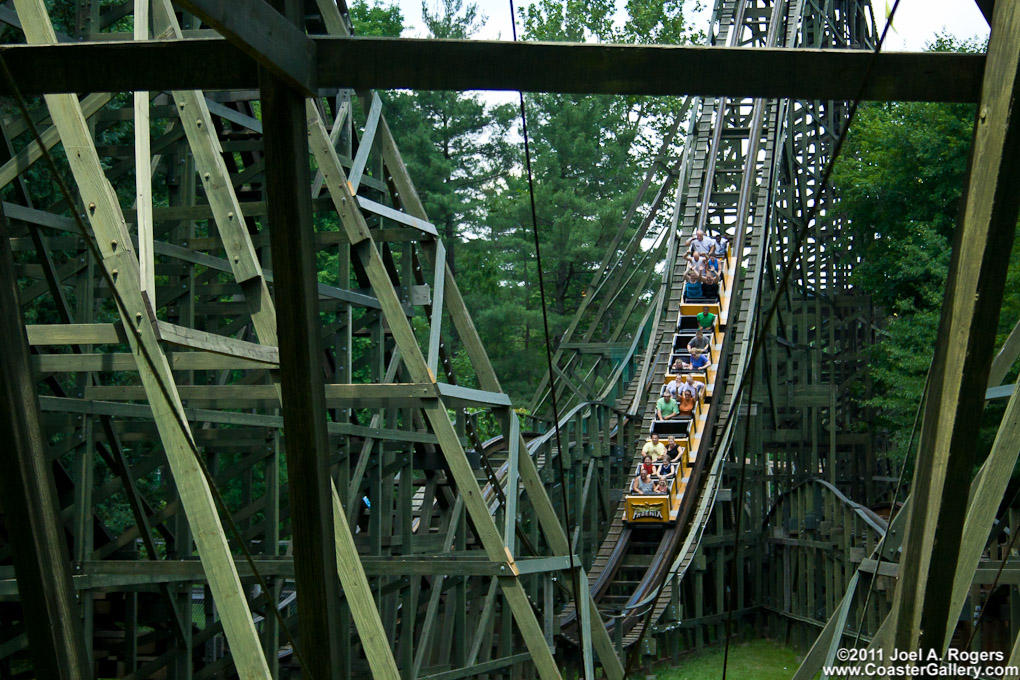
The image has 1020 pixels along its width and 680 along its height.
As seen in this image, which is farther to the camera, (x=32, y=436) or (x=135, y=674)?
(x=135, y=674)

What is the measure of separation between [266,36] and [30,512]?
164 centimetres

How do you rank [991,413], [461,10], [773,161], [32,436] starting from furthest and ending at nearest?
[461,10]
[773,161]
[991,413]
[32,436]

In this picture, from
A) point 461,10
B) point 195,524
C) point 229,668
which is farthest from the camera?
point 461,10

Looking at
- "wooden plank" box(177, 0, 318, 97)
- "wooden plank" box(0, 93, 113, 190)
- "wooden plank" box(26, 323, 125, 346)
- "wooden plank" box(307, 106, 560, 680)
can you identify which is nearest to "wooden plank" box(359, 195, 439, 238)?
"wooden plank" box(307, 106, 560, 680)

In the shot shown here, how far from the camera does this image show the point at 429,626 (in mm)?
9680

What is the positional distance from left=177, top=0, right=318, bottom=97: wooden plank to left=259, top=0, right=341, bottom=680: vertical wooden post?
0.07 m

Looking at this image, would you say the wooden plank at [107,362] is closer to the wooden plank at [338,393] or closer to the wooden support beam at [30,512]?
the wooden plank at [338,393]

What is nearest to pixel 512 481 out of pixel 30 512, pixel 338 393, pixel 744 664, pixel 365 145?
pixel 338 393

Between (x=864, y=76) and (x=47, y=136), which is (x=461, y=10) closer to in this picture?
(x=47, y=136)

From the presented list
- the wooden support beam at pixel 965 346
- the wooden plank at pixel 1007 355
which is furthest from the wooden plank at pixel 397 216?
the wooden support beam at pixel 965 346

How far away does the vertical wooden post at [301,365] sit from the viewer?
3289mm

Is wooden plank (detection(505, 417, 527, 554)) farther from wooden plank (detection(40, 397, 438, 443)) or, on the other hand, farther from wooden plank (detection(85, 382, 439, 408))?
wooden plank (detection(40, 397, 438, 443))

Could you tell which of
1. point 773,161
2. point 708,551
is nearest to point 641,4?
point 773,161

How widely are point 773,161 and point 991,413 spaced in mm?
8480
